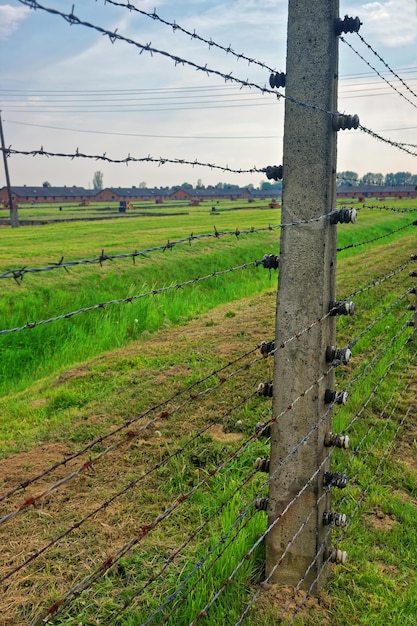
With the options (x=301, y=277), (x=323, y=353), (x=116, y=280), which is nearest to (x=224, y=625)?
(x=323, y=353)

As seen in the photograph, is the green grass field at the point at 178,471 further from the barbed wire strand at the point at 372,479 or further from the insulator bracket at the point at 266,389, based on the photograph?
the insulator bracket at the point at 266,389

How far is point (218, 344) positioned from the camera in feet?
30.2

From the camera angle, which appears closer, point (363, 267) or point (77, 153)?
point (77, 153)

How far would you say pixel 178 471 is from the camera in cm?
503

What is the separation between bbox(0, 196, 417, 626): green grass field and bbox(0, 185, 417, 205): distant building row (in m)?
99.7

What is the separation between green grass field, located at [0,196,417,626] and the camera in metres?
3.45

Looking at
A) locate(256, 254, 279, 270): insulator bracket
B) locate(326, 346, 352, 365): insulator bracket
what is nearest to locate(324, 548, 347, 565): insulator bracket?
locate(326, 346, 352, 365): insulator bracket

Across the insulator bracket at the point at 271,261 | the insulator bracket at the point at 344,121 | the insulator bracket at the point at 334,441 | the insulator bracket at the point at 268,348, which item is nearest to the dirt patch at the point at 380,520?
Answer: the insulator bracket at the point at 334,441

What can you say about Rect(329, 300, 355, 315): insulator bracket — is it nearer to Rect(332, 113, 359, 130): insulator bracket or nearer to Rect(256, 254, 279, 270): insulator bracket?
Rect(256, 254, 279, 270): insulator bracket

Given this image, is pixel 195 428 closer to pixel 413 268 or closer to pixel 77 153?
pixel 77 153

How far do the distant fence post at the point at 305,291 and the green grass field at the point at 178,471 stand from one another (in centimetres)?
33

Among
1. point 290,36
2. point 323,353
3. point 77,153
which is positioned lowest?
point 323,353

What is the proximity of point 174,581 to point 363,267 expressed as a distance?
51.9ft

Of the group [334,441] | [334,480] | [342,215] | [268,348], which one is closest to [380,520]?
[334,480]
